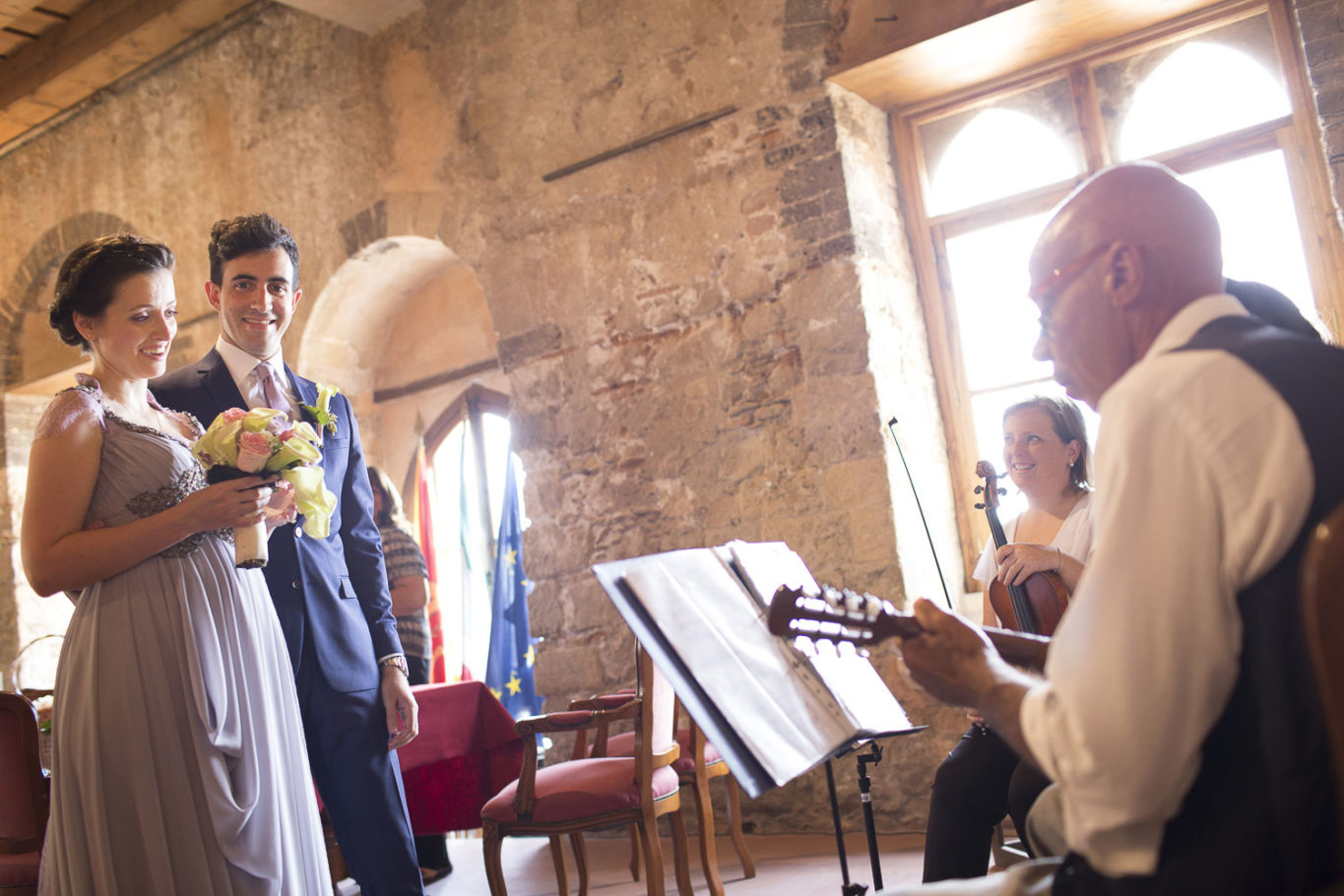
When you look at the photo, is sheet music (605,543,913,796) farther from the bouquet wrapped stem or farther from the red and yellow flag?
the red and yellow flag

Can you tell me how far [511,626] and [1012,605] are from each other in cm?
401

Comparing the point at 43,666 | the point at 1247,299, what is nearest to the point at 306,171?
the point at 43,666

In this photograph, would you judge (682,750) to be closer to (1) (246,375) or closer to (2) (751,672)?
(2) (751,672)

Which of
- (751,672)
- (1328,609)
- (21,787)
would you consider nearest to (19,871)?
(21,787)

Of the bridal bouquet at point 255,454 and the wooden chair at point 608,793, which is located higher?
the bridal bouquet at point 255,454

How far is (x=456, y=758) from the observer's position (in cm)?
426

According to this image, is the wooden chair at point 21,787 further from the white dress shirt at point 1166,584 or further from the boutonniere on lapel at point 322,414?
the white dress shirt at point 1166,584

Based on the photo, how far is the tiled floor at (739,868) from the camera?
3.85 m

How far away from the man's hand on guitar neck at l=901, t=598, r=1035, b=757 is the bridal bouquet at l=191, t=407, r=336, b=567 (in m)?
1.35

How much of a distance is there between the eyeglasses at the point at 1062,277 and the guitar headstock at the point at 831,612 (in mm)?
468

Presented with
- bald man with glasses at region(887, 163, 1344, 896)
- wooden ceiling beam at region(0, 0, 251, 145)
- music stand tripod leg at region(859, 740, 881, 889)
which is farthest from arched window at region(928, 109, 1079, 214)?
wooden ceiling beam at region(0, 0, 251, 145)

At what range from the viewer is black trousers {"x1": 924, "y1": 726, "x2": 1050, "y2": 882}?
8.81 ft

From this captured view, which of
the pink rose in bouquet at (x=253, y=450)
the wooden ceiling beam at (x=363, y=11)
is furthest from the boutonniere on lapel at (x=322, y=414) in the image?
the wooden ceiling beam at (x=363, y=11)

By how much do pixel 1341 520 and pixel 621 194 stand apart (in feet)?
15.5
